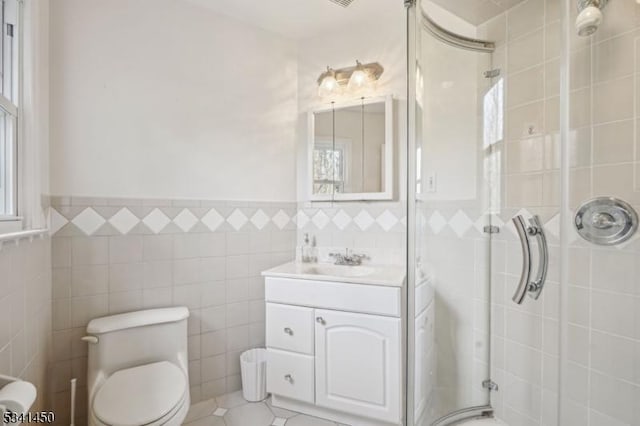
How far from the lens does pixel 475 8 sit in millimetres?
1601

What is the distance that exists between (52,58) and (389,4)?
197 centimetres

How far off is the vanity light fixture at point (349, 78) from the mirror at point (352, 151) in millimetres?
115

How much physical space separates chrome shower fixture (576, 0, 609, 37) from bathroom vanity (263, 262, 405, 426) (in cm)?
132

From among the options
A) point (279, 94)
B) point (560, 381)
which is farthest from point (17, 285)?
point (560, 381)

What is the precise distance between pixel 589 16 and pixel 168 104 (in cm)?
210

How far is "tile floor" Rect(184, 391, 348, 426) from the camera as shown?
1771mm

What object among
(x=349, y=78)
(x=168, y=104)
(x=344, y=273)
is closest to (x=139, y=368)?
(x=344, y=273)

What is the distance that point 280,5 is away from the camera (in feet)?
6.60

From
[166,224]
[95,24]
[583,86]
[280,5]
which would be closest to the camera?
[583,86]

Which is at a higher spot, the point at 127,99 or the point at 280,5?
the point at 280,5

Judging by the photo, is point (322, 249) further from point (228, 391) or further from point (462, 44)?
point (462, 44)

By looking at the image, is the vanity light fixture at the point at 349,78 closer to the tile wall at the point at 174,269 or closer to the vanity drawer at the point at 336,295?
the tile wall at the point at 174,269

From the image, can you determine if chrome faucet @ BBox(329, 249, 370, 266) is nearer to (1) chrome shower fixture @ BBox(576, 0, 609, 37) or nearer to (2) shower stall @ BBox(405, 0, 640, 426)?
(2) shower stall @ BBox(405, 0, 640, 426)

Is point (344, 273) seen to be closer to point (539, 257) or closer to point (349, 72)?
point (539, 257)
